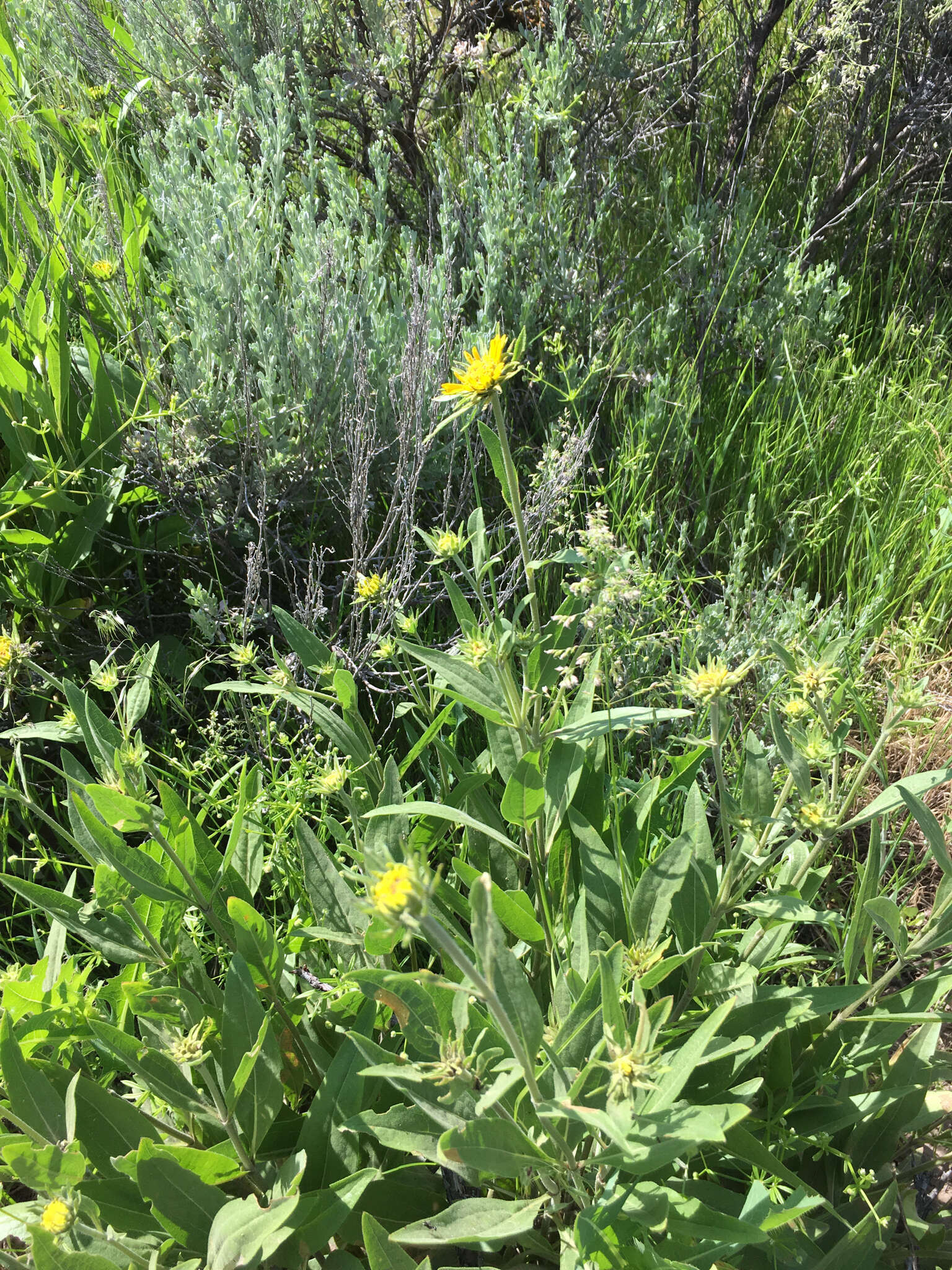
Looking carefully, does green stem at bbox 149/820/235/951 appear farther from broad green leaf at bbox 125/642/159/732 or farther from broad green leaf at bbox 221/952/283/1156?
broad green leaf at bbox 125/642/159/732

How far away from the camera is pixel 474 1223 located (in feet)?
3.69

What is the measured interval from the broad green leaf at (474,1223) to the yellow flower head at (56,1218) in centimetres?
38

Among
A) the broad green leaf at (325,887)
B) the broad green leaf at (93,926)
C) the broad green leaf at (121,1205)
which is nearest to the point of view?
the broad green leaf at (121,1205)

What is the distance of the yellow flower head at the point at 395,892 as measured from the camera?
0.78 metres

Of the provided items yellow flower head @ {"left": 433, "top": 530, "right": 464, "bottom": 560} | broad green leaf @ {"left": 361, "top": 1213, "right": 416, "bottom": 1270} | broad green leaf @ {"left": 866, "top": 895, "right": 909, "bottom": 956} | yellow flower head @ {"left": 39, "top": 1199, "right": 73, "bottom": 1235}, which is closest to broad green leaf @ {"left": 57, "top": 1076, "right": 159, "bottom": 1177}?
yellow flower head @ {"left": 39, "top": 1199, "right": 73, "bottom": 1235}

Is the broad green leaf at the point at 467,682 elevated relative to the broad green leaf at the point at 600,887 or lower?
elevated

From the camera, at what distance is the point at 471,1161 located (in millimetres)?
1060

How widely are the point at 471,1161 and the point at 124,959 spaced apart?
2.10ft

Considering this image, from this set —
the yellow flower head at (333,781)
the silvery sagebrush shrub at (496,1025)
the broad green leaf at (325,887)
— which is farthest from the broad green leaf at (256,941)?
the yellow flower head at (333,781)

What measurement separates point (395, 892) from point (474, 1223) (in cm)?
62

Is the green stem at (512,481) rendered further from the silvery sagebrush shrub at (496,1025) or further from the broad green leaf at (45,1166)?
the broad green leaf at (45,1166)

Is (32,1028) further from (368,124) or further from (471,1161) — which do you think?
(368,124)

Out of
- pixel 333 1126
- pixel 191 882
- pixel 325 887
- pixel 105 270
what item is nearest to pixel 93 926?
pixel 191 882

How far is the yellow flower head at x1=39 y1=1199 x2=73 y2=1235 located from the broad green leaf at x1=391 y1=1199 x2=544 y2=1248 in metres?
0.38
